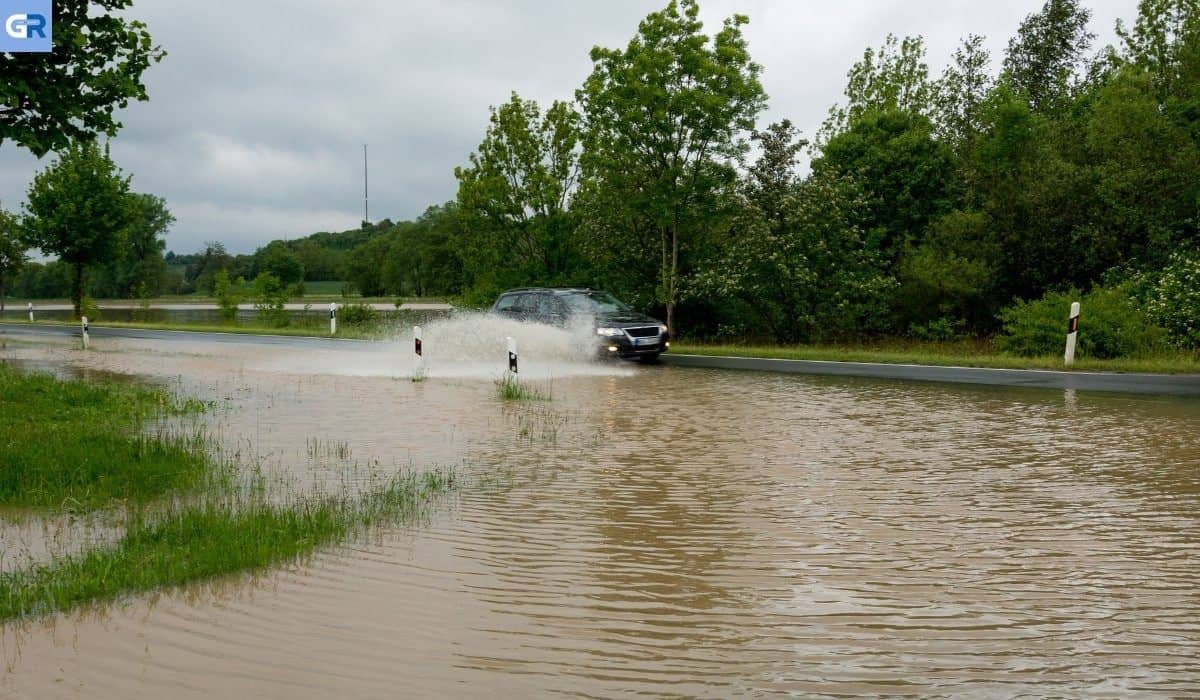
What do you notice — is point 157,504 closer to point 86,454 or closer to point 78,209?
point 86,454

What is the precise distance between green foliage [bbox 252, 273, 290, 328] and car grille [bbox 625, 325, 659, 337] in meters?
24.0

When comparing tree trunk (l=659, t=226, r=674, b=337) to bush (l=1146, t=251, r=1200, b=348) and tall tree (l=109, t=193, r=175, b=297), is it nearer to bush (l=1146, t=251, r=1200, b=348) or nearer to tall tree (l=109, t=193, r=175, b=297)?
bush (l=1146, t=251, r=1200, b=348)

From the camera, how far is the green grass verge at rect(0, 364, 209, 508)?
823 centimetres

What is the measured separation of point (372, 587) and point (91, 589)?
1514mm

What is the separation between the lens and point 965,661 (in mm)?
4336

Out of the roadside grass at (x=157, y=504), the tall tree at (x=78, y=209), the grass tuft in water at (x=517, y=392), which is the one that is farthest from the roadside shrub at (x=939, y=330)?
the tall tree at (x=78, y=209)

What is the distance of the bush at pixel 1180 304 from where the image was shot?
2314 centimetres

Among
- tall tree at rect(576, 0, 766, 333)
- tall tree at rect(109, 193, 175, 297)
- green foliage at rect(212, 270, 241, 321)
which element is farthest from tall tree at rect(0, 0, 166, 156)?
tall tree at rect(109, 193, 175, 297)

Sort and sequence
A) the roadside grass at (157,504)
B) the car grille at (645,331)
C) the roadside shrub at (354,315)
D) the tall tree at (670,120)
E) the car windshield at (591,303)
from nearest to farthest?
the roadside grass at (157,504), the car grille at (645,331), the car windshield at (591,303), the tall tree at (670,120), the roadside shrub at (354,315)

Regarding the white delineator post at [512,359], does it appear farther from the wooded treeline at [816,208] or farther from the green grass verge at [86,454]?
the wooded treeline at [816,208]

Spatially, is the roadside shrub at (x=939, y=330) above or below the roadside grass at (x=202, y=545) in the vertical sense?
above

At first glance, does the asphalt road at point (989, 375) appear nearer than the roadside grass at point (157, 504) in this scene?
No

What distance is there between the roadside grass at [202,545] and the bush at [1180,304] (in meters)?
21.3

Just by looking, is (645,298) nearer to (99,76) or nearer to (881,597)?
(99,76)
